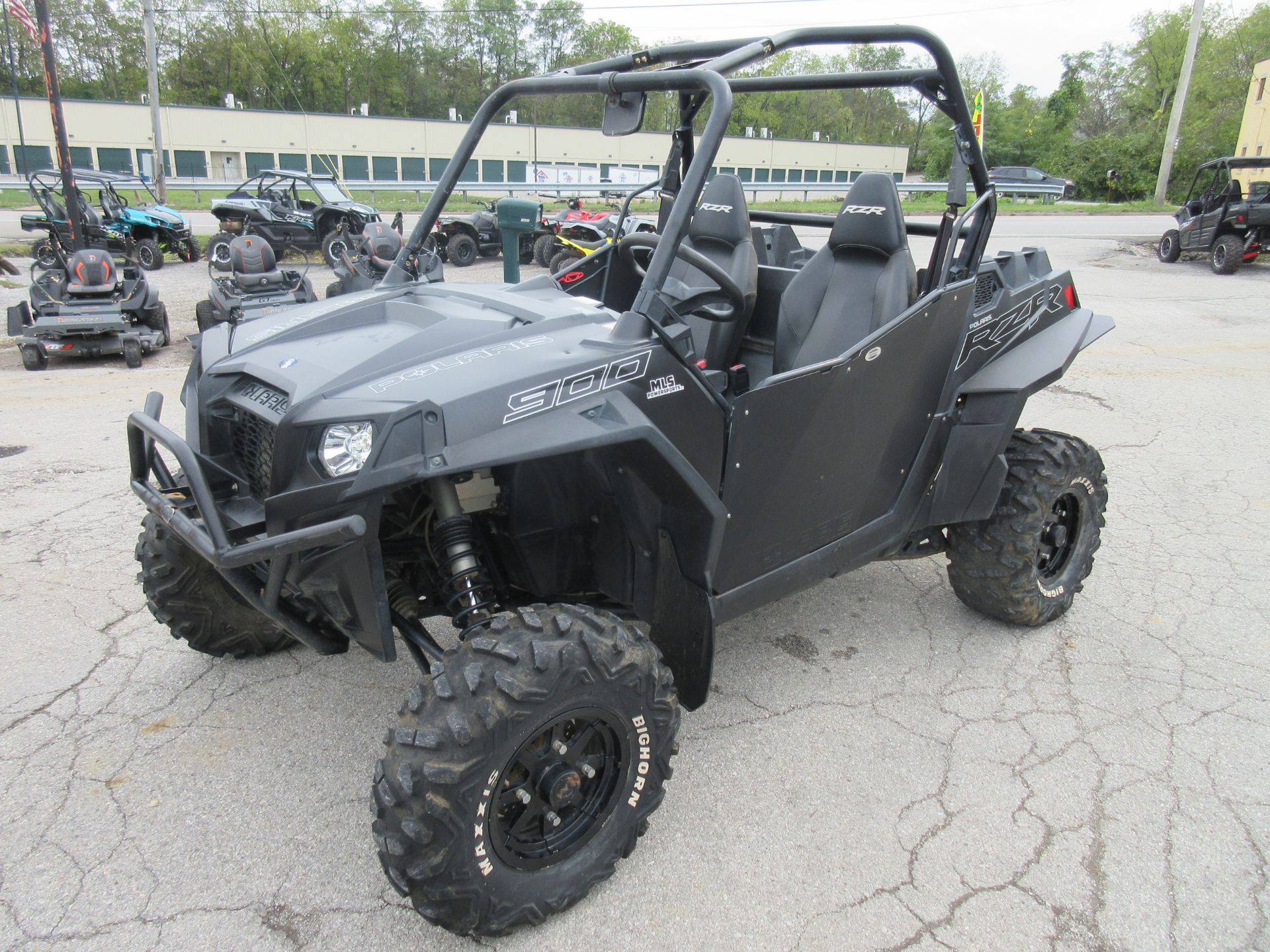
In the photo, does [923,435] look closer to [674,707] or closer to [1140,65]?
[674,707]

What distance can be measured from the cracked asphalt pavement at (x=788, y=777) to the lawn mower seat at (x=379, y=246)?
6721 millimetres

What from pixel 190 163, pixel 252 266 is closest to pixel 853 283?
pixel 252 266

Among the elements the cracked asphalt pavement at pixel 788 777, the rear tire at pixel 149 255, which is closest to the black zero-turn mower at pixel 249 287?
the cracked asphalt pavement at pixel 788 777

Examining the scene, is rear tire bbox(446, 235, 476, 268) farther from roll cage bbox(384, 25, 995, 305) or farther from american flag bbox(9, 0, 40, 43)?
roll cage bbox(384, 25, 995, 305)

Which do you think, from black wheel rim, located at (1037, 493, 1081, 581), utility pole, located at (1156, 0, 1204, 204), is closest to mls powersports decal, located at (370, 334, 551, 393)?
black wheel rim, located at (1037, 493, 1081, 581)

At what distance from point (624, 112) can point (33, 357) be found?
7.69 meters

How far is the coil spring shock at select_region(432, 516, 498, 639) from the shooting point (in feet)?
7.70

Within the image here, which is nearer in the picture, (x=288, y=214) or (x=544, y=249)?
(x=544, y=249)

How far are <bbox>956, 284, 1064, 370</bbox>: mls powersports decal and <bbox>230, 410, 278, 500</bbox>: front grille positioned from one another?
234 centimetres

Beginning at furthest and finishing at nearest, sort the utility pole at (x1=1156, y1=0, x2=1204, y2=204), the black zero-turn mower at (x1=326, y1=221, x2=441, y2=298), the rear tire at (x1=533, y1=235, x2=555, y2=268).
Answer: the utility pole at (x1=1156, y1=0, x2=1204, y2=204) → the rear tire at (x1=533, y1=235, x2=555, y2=268) → the black zero-turn mower at (x1=326, y1=221, x2=441, y2=298)

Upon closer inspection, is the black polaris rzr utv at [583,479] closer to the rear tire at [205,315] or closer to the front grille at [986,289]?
the front grille at [986,289]

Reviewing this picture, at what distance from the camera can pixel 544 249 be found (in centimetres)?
1510

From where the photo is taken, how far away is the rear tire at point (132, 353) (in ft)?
27.2

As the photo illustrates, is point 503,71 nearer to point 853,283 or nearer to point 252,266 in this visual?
point 252,266
